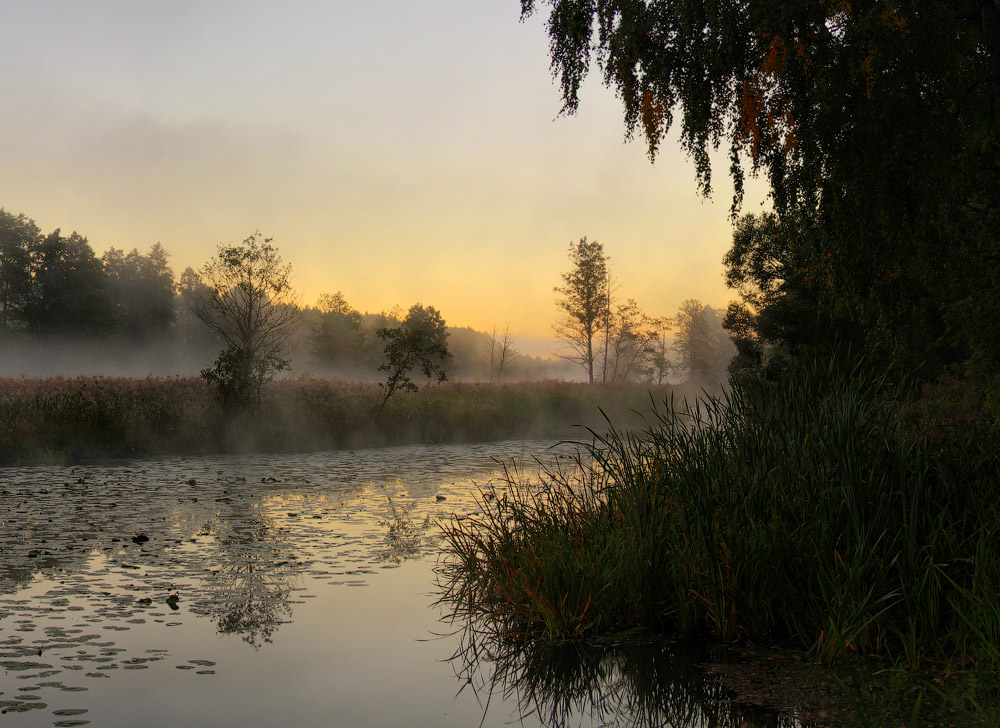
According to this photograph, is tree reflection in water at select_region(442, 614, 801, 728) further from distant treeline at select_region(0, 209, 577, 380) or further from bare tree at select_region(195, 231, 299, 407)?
distant treeline at select_region(0, 209, 577, 380)

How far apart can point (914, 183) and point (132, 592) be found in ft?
30.1

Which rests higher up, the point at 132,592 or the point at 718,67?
the point at 718,67

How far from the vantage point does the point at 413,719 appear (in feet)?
13.6

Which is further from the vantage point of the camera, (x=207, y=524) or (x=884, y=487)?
(x=207, y=524)

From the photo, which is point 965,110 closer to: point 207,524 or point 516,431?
point 207,524

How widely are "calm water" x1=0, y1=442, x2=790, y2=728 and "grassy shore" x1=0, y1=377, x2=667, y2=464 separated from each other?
7659 mm

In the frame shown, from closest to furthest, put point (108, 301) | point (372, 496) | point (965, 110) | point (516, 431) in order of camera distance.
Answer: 1. point (965, 110)
2. point (372, 496)
3. point (516, 431)
4. point (108, 301)

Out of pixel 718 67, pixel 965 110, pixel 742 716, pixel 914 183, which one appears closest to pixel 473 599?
pixel 742 716

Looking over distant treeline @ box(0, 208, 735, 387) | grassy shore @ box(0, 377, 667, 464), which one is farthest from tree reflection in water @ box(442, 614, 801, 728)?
distant treeline @ box(0, 208, 735, 387)

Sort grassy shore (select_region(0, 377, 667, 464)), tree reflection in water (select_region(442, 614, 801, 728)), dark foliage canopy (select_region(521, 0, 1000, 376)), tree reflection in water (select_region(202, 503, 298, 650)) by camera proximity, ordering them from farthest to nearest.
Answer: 1. grassy shore (select_region(0, 377, 667, 464))
2. dark foliage canopy (select_region(521, 0, 1000, 376))
3. tree reflection in water (select_region(202, 503, 298, 650))
4. tree reflection in water (select_region(442, 614, 801, 728))

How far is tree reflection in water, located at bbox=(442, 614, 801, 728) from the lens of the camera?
4.11 metres

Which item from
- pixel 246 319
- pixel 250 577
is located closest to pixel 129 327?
pixel 246 319

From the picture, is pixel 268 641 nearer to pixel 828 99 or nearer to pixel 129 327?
pixel 828 99

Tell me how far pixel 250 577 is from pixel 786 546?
456 cm
